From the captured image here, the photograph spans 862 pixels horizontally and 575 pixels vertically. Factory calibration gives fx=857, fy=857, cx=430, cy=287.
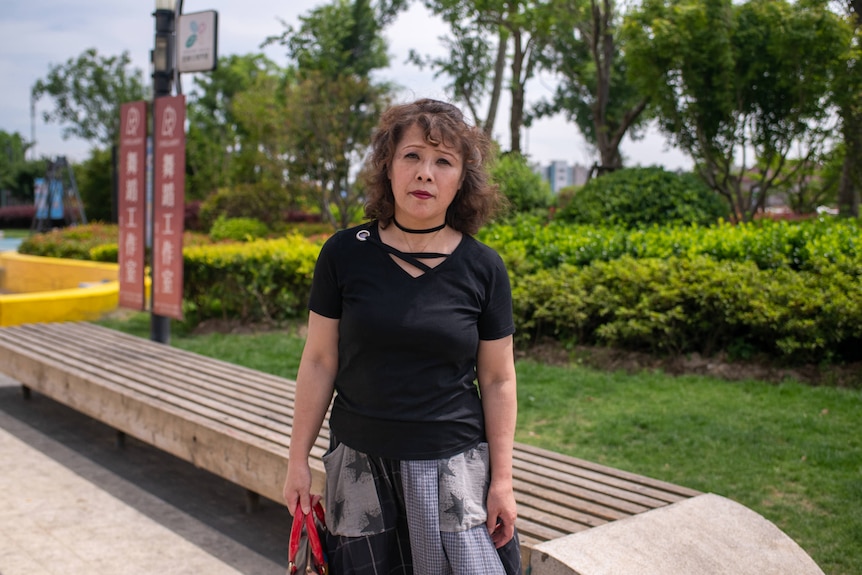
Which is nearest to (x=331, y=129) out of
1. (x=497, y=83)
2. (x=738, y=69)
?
(x=738, y=69)

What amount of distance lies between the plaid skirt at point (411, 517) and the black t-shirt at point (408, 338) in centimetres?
4

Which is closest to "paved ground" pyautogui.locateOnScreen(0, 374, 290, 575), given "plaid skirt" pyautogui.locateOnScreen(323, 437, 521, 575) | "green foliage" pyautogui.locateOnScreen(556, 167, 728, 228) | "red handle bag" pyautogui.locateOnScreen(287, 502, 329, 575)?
"red handle bag" pyautogui.locateOnScreen(287, 502, 329, 575)

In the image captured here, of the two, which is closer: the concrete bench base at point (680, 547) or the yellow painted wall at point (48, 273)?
the concrete bench base at point (680, 547)

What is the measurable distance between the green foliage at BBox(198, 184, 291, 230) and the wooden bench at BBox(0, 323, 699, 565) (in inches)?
468

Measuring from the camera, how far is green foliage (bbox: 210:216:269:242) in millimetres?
16422

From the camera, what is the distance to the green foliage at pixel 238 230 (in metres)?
16.4

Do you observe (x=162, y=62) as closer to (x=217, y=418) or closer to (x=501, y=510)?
(x=217, y=418)

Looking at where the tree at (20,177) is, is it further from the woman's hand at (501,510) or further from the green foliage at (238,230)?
the woman's hand at (501,510)

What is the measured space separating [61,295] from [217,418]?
18.1 feet

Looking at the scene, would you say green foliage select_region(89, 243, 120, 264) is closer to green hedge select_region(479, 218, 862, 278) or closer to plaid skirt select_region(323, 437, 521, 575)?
green hedge select_region(479, 218, 862, 278)

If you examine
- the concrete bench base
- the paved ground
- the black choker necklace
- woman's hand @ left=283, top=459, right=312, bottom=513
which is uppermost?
the black choker necklace

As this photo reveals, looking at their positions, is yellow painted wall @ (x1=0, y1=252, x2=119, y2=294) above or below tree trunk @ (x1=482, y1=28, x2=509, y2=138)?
below

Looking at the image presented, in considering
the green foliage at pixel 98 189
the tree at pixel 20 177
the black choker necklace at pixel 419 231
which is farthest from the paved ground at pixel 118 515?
the tree at pixel 20 177

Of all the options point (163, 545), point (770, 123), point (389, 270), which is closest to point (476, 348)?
point (389, 270)
